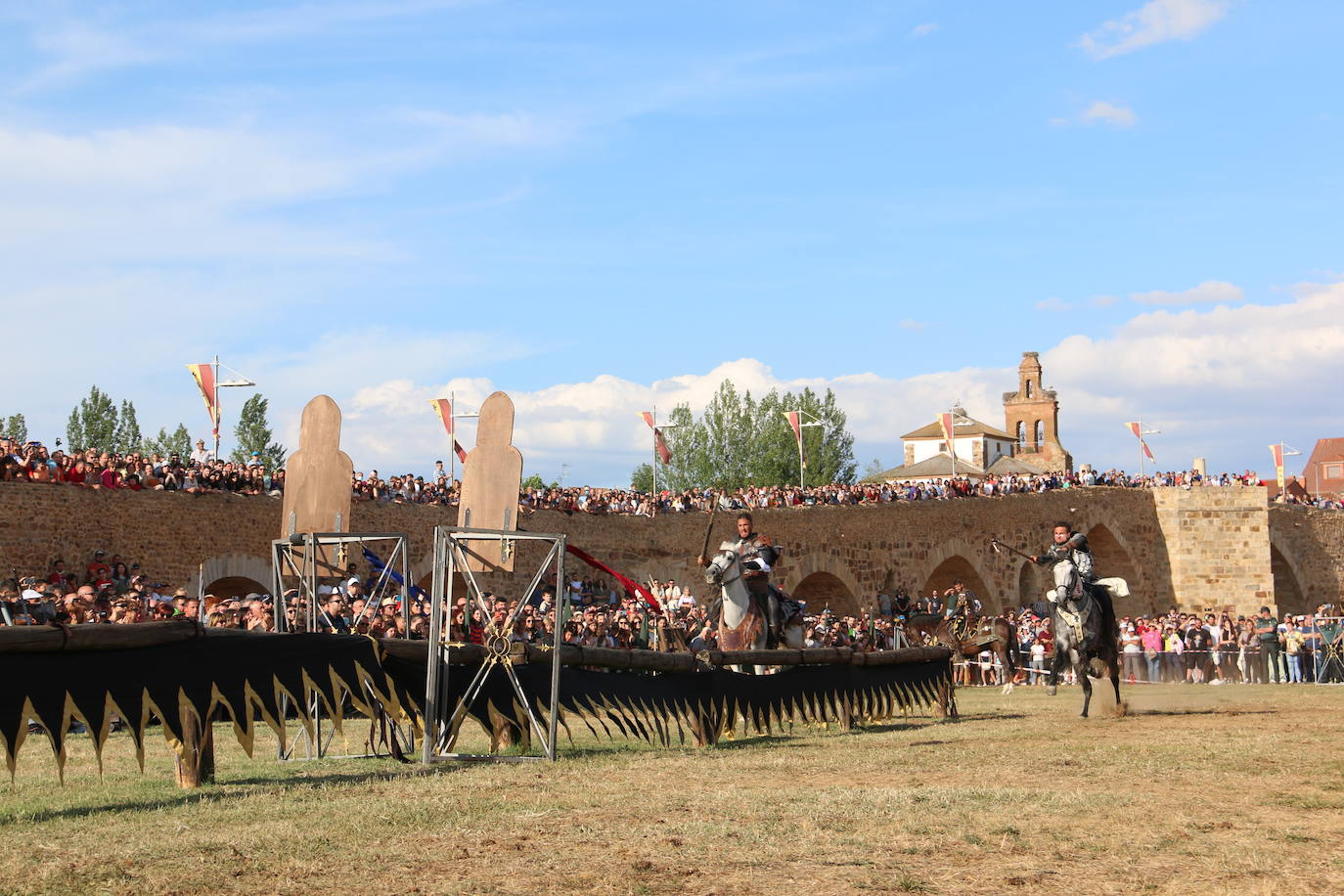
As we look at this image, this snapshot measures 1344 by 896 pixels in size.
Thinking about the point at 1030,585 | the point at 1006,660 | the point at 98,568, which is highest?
the point at 98,568

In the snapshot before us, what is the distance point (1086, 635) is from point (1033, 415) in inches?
3554

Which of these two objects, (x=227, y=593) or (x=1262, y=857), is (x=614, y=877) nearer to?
(x=1262, y=857)

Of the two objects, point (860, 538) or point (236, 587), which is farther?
point (860, 538)

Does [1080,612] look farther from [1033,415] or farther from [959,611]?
[1033,415]

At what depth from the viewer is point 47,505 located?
1006 inches

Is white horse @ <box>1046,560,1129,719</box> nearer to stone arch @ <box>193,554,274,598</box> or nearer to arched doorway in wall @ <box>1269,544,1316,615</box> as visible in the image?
stone arch @ <box>193,554,274,598</box>

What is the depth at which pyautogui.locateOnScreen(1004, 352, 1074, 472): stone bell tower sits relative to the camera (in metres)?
102

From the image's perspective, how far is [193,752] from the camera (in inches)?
355

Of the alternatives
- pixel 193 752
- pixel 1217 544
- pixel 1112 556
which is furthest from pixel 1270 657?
pixel 1217 544

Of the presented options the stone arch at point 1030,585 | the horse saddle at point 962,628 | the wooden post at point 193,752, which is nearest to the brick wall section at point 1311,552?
the stone arch at point 1030,585

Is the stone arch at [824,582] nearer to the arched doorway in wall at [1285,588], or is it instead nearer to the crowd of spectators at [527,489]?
the crowd of spectators at [527,489]

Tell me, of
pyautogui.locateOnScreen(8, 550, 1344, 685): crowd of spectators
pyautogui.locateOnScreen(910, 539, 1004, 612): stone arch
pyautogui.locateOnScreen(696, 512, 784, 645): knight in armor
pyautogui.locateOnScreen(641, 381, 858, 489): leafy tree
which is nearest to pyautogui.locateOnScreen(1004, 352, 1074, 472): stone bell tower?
pyautogui.locateOnScreen(641, 381, 858, 489): leafy tree

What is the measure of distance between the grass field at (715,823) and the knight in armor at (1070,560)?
13.0 ft

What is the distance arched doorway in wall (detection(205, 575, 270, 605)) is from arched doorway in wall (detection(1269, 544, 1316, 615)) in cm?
4154
